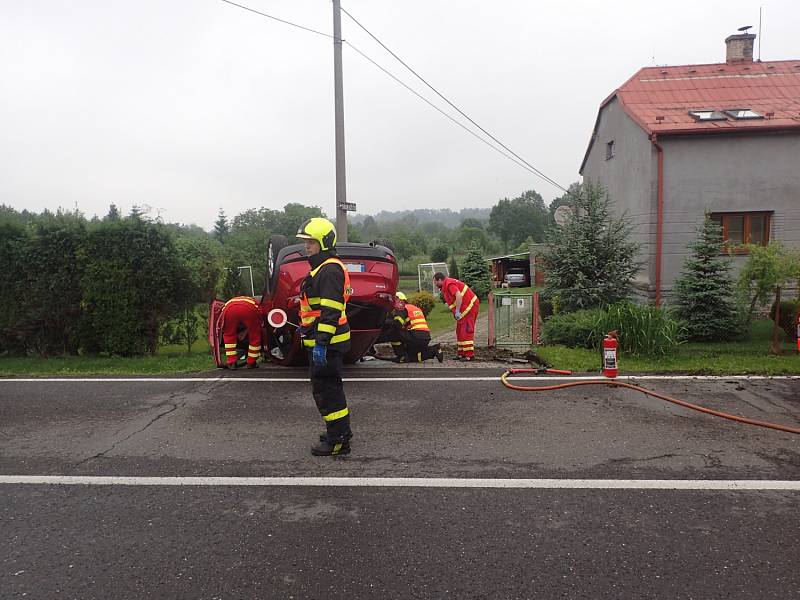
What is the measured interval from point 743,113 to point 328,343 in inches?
552

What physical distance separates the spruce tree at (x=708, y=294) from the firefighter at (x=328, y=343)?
8.47m

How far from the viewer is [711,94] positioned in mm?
16125

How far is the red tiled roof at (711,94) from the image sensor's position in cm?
1424

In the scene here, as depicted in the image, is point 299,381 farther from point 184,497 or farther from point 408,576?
point 408,576

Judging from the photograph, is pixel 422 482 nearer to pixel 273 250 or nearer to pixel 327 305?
pixel 327 305

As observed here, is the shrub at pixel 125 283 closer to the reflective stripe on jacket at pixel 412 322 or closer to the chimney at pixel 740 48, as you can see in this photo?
the reflective stripe on jacket at pixel 412 322

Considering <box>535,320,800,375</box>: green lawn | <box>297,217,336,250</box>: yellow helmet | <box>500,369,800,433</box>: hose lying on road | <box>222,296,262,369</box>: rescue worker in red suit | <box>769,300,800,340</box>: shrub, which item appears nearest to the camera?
<box>297,217,336,250</box>: yellow helmet

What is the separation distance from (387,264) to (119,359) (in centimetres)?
→ 510

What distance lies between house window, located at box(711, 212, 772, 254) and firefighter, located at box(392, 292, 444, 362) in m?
8.83

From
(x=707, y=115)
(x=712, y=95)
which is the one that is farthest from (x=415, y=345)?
(x=712, y=95)

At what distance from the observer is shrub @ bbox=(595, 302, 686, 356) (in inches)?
358

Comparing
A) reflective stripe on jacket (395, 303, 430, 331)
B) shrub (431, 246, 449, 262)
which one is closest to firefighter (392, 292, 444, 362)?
reflective stripe on jacket (395, 303, 430, 331)

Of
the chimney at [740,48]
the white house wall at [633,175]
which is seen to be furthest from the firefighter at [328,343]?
the chimney at [740,48]

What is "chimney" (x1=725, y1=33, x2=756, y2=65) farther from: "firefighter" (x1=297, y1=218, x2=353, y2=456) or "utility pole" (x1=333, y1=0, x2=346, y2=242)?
"firefighter" (x1=297, y1=218, x2=353, y2=456)
